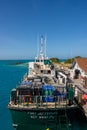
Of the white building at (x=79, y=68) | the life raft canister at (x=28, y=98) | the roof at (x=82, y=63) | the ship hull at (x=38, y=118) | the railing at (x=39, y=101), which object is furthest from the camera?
the white building at (x=79, y=68)

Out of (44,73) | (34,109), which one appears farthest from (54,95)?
(44,73)

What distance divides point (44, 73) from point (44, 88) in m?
14.5

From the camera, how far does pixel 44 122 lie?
19.0 meters

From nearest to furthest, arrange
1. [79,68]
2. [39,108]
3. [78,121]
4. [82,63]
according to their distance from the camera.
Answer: [39,108]
[78,121]
[79,68]
[82,63]

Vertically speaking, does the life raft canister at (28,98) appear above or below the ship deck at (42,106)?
above

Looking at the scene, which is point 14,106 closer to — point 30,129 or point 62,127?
point 30,129

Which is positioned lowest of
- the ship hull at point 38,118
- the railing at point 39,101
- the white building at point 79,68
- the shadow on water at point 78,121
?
the shadow on water at point 78,121

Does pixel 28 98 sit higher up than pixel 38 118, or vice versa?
Result: pixel 28 98

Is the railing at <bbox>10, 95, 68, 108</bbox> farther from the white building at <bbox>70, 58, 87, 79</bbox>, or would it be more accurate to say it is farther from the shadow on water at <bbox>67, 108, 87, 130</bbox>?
the white building at <bbox>70, 58, 87, 79</bbox>

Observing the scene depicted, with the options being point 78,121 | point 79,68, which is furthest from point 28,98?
point 79,68

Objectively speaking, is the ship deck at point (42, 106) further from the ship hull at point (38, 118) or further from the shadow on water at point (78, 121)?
the shadow on water at point (78, 121)

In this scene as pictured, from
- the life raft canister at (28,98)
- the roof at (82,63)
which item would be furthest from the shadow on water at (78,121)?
the roof at (82,63)

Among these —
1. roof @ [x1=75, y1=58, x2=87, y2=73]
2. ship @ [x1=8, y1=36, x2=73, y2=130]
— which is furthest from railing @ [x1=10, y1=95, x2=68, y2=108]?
roof @ [x1=75, y1=58, x2=87, y2=73]

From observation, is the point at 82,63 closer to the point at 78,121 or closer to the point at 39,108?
the point at 78,121
